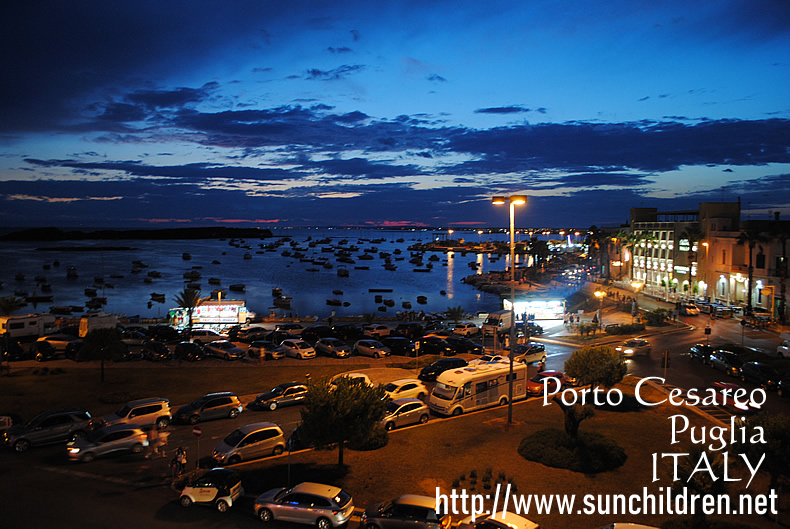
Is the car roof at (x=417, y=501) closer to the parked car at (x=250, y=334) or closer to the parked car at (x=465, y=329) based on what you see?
the parked car at (x=250, y=334)

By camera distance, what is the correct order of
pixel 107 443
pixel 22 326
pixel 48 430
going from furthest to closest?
1. pixel 22 326
2. pixel 48 430
3. pixel 107 443

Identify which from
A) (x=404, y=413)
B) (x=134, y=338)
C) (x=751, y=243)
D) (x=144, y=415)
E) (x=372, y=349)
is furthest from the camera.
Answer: (x=751, y=243)

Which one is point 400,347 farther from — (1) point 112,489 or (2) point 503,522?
(2) point 503,522

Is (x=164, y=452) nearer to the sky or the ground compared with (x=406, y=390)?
nearer to the ground

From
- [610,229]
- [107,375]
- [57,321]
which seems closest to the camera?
[107,375]

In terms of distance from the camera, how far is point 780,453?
33.6 ft

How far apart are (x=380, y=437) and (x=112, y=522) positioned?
23.8 feet

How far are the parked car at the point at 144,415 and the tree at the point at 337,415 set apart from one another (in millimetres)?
7457

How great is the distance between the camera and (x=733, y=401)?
19422 millimetres

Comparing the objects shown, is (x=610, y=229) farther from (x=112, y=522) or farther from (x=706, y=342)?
(x=112, y=522)

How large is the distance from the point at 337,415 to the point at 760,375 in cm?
2039

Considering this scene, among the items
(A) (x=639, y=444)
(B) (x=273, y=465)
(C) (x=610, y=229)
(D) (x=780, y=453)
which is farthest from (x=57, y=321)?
(C) (x=610, y=229)

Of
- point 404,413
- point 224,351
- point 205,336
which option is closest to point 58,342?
point 205,336

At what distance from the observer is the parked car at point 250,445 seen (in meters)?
14.4
